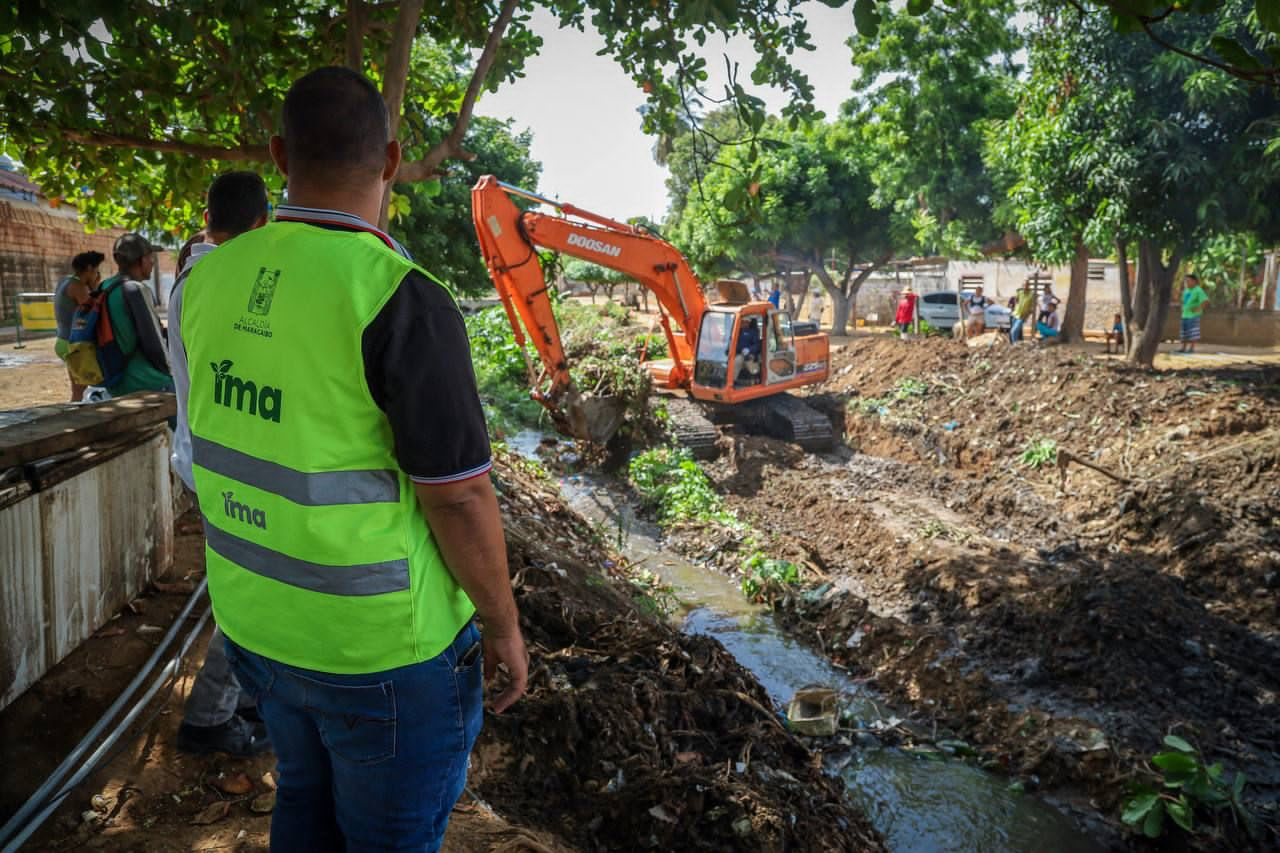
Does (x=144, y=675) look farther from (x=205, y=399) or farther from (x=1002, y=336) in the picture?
(x=1002, y=336)

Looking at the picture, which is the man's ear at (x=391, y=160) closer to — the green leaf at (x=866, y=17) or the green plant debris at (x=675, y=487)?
the green leaf at (x=866, y=17)

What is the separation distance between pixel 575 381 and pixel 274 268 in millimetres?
9575

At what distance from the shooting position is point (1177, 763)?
4.23 m

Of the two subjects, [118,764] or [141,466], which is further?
[141,466]

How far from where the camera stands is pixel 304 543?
1453 mm

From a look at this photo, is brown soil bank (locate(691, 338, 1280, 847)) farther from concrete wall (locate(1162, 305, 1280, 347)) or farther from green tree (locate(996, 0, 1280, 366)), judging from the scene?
concrete wall (locate(1162, 305, 1280, 347))

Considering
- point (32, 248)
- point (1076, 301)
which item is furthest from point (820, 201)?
point (32, 248)

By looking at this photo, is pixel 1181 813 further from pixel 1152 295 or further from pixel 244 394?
pixel 1152 295

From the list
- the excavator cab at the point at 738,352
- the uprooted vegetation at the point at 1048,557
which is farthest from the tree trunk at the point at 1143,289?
the excavator cab at the point at 738,352

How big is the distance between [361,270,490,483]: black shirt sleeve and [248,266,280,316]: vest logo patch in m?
0.22

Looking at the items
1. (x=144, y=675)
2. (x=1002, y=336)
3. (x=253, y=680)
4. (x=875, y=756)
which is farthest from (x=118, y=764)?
(x=1002, y=336)

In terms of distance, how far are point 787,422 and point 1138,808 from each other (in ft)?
28.9

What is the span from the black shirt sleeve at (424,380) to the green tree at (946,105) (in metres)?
17.2

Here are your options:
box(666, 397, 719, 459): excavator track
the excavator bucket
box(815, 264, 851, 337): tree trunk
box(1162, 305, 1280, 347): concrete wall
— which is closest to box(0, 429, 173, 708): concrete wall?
the excavator bucket
